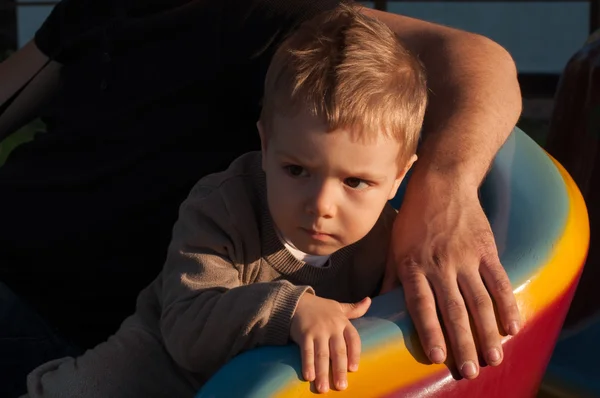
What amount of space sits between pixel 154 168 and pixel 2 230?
313 millimetres

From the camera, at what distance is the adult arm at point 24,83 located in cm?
201

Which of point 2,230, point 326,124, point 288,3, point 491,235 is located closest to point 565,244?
point 491,235

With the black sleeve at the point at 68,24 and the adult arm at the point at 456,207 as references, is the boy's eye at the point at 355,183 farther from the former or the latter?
the black sleeve at the point at 68,24

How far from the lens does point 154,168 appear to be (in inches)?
64.8

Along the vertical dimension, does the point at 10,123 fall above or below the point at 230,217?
below

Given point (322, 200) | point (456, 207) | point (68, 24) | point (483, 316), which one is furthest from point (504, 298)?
point (68, 24)

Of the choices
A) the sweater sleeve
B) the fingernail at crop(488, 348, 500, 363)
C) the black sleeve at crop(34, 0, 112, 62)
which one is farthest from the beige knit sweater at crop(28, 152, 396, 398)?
the black sleeve at crop(34, 0, 112, 62)

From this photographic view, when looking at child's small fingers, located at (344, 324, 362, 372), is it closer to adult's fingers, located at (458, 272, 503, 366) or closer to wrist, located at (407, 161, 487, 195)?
adult's fingers, located at (458, 272, 503, 366)

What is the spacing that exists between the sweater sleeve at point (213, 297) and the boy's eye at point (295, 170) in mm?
113

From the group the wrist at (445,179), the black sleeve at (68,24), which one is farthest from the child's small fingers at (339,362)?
the black sleeve at (68,24)

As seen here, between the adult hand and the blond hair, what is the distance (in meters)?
0.10

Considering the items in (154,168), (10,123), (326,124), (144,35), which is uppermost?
(326,124)

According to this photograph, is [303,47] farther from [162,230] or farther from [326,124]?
[162,230]

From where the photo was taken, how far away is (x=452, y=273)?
1.26m
